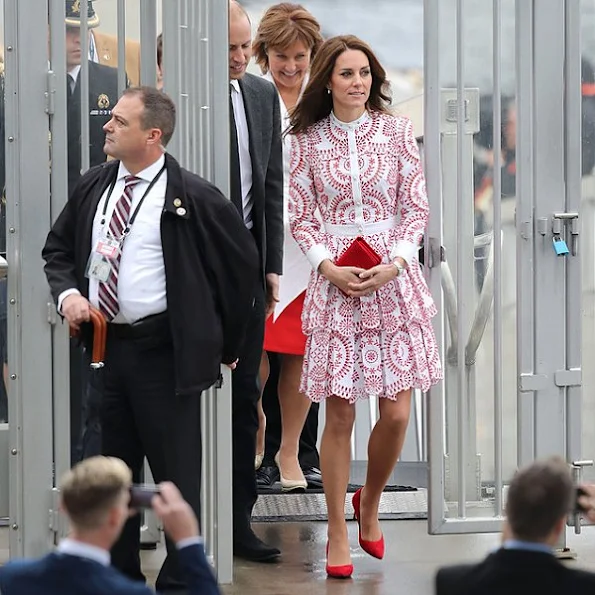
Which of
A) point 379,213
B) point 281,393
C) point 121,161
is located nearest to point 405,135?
point 379,213

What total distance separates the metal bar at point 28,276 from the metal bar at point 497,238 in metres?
1.58

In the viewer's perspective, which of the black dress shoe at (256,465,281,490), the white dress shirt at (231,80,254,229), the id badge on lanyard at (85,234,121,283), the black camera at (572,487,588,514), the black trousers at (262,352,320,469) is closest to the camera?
the black camera at (572,487,588,514)

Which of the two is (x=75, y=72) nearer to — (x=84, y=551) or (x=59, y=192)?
(x=59, y=192)

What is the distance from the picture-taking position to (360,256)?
19.5ft

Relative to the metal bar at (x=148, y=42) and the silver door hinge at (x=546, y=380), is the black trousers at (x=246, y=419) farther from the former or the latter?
the silver door hinge at (x=546, y=380)

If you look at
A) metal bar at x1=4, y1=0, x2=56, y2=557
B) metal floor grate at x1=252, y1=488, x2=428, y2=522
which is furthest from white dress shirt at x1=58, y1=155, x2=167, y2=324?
metal floor grate at x1=252, y1=488, x2=428, y2=522

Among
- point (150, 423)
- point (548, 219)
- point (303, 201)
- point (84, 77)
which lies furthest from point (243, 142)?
point (150, 423)

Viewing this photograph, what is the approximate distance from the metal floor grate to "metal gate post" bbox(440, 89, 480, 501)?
1.67 ft

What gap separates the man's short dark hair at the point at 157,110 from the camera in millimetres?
5422

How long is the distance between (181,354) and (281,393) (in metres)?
1.94

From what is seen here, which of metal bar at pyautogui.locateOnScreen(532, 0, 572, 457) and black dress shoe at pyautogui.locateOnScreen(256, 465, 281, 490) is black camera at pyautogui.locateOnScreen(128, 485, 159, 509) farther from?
black dress shoe at pyautogui.locateOnScreen(256, 465, 281, 490)

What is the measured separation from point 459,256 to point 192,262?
4.11 ft

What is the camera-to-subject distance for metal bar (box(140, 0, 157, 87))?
19.6 ft

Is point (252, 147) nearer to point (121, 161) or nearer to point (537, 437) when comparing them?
point (121, 161)
